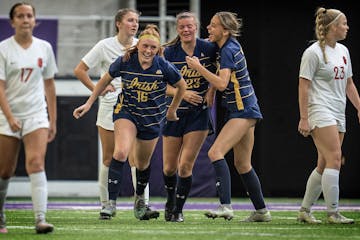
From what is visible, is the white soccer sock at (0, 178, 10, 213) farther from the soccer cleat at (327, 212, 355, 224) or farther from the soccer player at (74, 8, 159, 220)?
the soccer cleat at (327, 212, 355, 224)

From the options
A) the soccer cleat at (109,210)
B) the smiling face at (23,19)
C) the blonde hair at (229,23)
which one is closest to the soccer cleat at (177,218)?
the soccer cleat at (109,210)

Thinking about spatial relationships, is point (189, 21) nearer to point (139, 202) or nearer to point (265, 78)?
point (139, 202)

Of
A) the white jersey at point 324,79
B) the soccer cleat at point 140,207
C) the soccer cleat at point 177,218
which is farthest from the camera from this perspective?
the soccer cleat at point 140,207

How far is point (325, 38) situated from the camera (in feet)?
32.3

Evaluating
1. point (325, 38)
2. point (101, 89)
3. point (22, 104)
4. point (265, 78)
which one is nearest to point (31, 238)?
point (22, 104)

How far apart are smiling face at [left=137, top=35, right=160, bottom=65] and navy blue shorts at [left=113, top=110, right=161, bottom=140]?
1.68ft

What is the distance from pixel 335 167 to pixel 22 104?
9.60 feet

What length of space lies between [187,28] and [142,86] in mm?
699

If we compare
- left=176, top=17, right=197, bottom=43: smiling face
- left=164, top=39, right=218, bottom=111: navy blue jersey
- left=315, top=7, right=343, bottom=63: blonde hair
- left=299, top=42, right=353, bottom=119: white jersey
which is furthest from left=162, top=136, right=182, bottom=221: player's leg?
left=315, top=7, right=343, bottom=63: blonde hair

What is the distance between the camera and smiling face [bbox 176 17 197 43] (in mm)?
10133

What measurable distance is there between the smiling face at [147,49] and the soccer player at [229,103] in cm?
41

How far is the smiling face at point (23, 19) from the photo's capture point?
332 inches

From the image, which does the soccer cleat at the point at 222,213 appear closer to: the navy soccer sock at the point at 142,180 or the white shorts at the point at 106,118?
the navy soccer sock at the point at 142,180

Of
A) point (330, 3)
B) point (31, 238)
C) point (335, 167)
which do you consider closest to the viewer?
point (31, 238)
